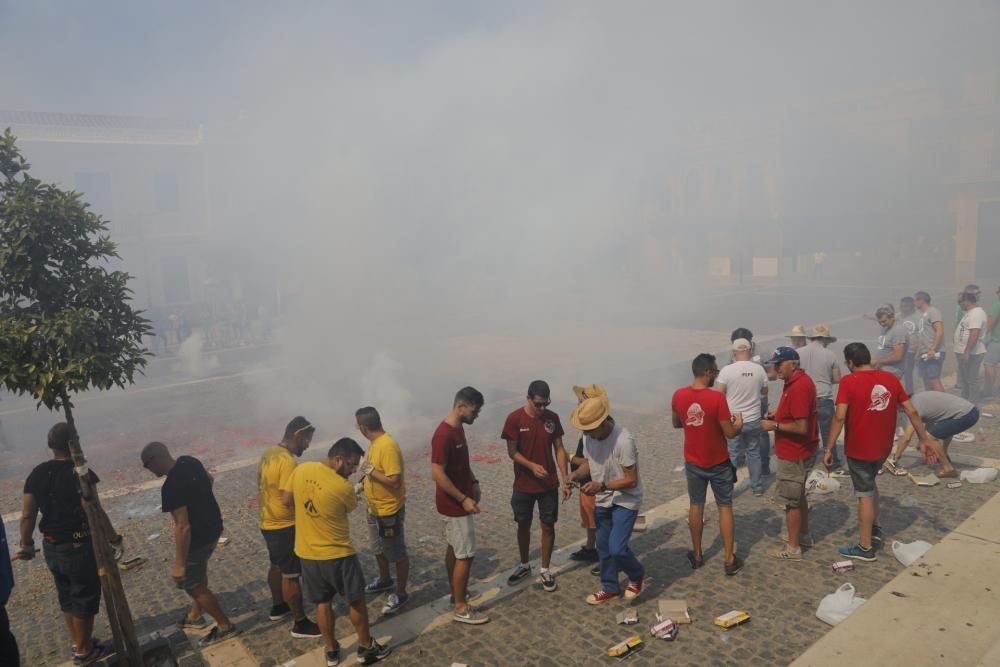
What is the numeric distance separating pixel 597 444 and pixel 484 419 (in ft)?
20.1

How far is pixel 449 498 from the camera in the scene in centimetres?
433

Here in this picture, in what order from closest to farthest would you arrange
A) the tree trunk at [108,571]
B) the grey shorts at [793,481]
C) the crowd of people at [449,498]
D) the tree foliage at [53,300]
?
the tree foliage at [53,300], the tree trunk at [108,571], the crowd of people at [449,498], the grey shorts at [793,481]

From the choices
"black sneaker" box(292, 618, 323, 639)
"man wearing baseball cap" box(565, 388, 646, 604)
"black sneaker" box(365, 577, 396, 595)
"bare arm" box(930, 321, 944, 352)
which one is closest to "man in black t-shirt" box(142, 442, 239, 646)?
"black sneaker" box(292, 618, 323, 639)

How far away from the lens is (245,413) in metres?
12.0

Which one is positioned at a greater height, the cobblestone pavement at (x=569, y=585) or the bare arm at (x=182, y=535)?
the bare arm at (x=182, y=535)

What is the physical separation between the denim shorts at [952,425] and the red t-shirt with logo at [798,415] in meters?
1.92

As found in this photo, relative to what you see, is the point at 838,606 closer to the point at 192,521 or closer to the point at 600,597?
the point at 600,597

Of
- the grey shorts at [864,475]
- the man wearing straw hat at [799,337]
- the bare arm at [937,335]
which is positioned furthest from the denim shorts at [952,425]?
the bare arm at [937,335]

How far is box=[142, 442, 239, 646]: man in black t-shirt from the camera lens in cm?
418

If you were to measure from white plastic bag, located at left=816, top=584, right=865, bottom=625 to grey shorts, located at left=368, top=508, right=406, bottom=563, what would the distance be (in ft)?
8.65

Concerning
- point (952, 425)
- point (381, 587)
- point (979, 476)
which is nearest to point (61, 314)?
point (381, 587)

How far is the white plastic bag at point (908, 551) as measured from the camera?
4.68 m

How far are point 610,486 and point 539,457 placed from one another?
0.60m

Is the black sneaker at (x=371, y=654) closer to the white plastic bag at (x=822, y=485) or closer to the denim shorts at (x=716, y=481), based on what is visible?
the denim shorts at (x=716, y=481)
